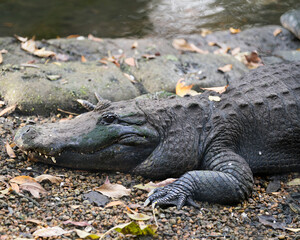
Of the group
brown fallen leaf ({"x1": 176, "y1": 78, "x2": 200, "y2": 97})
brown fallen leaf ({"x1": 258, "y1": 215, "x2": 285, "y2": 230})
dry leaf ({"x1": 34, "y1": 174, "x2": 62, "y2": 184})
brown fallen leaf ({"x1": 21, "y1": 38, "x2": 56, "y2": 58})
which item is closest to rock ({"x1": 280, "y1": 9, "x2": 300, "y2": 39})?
brown fallen leaf ({"x1": 176, "y1": 78, "x2": 200, "y2": 97})

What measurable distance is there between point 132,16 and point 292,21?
3443 millimetres

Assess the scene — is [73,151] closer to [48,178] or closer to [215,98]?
[48,178]

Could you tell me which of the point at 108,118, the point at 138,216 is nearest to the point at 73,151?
the point at 108,118

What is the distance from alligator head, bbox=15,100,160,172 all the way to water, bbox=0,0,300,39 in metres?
4.37

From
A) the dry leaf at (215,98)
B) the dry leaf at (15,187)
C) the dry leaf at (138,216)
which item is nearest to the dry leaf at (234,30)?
the dry leaf at (215,98)

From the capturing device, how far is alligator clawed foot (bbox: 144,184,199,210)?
3.70 meters

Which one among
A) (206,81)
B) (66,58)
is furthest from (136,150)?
(66,58)

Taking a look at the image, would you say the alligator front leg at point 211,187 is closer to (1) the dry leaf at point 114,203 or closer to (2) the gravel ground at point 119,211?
(2) the gravel ground at point 119,211

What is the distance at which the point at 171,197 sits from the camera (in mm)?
3754

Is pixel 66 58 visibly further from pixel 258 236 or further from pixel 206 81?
pixel 258 236

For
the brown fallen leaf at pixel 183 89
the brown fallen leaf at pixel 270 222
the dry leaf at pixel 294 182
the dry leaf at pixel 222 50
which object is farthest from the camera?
the dry leaf at pixel 222 50

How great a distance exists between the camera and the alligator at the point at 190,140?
3.94m

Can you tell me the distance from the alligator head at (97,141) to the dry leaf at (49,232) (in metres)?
1.10

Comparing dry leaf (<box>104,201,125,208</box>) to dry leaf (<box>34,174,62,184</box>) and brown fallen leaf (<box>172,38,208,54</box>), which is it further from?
brown fallen leaf (<box>172,38,208,54</box>)
